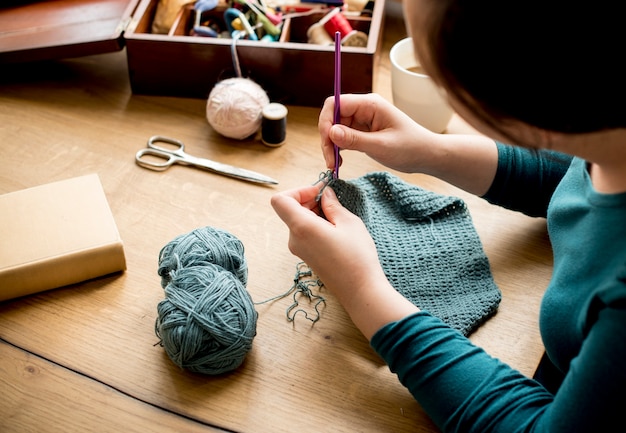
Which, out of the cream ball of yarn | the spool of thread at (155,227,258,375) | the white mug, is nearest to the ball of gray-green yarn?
the spool of thread at (155,227,258,375)

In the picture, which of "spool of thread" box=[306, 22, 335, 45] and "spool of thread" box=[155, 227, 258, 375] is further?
"spool of thread" box=[306, 22, 335, 45]

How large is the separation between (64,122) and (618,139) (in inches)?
31.3

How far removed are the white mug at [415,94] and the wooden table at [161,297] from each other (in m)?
0.07

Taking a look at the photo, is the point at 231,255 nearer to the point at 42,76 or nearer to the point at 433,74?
the point at 433,74

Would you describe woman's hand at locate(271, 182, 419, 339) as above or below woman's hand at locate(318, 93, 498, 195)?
below

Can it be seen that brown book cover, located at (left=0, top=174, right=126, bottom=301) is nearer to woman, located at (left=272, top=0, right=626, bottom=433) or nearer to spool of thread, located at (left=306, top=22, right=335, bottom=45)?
woman, located at (left=272, top=0, right=626, bottom=433)

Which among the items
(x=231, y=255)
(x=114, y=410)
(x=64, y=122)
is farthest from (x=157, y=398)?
(x=64, y=122)

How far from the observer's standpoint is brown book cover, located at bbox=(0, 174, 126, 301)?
72 centimetres

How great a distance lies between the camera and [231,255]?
0.72 m

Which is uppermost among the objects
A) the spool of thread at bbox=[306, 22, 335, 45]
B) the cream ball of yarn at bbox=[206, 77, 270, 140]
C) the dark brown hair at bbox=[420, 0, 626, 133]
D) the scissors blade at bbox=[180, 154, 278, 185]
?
Answer: the dark brown hair at bbox=[420, 0, 626, 133]

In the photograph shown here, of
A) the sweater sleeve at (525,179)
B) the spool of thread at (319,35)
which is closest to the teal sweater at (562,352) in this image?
the sweater sleeve at (525,179)

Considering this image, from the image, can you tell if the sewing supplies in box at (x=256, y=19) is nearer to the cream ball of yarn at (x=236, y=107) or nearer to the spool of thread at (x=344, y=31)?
the spool of thread at (x=344, y=31)

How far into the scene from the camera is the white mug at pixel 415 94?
0.93 m

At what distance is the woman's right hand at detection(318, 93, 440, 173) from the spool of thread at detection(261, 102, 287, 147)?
17 cm
